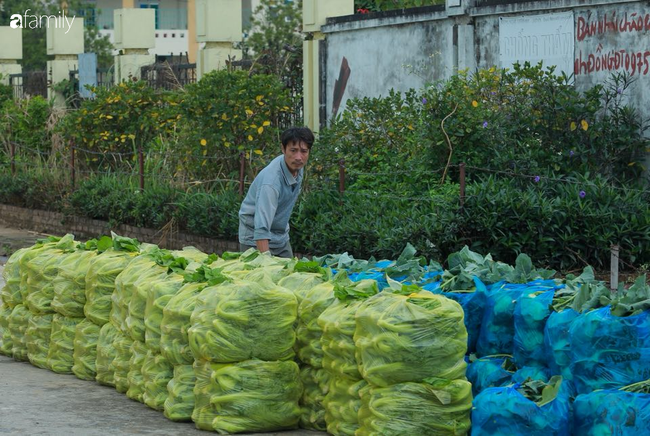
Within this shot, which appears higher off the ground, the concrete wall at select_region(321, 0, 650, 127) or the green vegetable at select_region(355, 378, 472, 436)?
the concrete wall at select_region(321, 0, 650, 127)

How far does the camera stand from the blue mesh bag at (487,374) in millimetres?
6023

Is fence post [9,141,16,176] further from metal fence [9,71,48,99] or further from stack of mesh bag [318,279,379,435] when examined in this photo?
stack of mesh bag [318,279,379,435]

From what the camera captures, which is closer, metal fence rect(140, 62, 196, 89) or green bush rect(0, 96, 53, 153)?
metal fence rect(140, 62, 196, 89)

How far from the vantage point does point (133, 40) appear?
21.7 m

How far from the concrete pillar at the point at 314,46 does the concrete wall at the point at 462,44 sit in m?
0.15

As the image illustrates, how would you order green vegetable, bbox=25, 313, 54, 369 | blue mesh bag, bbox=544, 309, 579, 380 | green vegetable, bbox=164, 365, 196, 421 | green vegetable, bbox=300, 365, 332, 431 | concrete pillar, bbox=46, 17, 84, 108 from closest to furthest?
blue mesh bag, bbox=544, 309, 579, 380, green vegetable, bbox=300, 365, 332, 431, green vegetable, bbox=164, 365, 196, 421, green vegetable, bbox=25, 313, 54, 369, concrete pillar, bbox=46, 17, 84, 108

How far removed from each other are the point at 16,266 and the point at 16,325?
1.45 feet

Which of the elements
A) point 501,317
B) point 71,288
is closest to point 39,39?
point 71,288

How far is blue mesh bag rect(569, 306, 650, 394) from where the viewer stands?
5.43m

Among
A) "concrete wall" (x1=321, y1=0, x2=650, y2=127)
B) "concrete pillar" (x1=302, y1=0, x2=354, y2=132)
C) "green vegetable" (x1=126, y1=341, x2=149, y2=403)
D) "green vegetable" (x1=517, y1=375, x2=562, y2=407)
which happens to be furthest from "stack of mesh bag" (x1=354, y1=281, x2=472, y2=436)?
"concrete pillar" (x1=302, y1=0, x2=354, y2=132)

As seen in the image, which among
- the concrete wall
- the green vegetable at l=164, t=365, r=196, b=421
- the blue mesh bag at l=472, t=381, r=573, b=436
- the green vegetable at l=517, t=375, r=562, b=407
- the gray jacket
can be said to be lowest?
the green vegetable at l=164, t=365, r=196, b=421

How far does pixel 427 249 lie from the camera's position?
1094 centimetres

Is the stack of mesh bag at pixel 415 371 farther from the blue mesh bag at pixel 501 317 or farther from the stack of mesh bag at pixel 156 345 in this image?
the stack of mesh bag at pixel 156 345

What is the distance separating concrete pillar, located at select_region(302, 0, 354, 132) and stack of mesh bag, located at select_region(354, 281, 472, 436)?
10098mm
